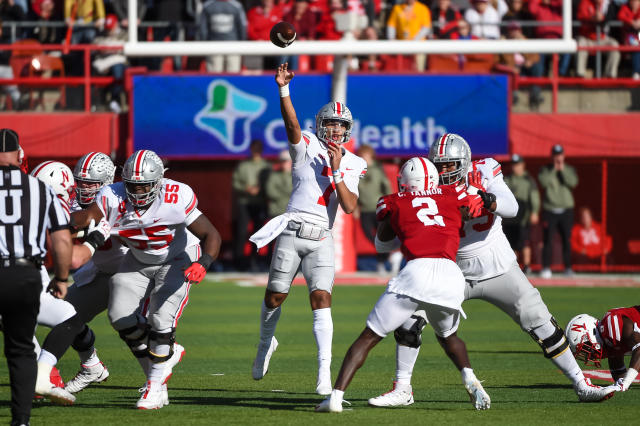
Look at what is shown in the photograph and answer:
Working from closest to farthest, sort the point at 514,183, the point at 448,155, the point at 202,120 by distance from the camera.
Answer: the point at 448,155, the point at 514,183, the point at 202,120

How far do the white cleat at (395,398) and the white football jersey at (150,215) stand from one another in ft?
5.63

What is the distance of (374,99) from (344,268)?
294 cm

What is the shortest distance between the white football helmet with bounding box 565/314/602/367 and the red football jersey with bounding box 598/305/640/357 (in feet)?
0.24

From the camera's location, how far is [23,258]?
6.12m

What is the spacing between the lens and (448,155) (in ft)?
24.4

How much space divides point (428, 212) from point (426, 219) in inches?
2.1

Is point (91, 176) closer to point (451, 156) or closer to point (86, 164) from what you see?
point (86, 164)

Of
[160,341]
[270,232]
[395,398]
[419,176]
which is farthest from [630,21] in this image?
[160,341]

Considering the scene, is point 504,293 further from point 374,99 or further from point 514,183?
point 374,99

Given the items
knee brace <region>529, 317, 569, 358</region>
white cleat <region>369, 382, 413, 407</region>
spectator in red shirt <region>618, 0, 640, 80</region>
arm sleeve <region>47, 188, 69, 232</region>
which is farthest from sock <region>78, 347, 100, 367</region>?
spectator in red shirt <region>618, 0, 640, 80</region>

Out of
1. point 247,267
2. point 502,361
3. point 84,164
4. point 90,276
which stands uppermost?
point 84,164

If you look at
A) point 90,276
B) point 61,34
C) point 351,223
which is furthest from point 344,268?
point 90,276

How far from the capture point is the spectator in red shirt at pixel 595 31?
18812 millimetres

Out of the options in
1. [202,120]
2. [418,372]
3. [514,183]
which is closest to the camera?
[418,372]
